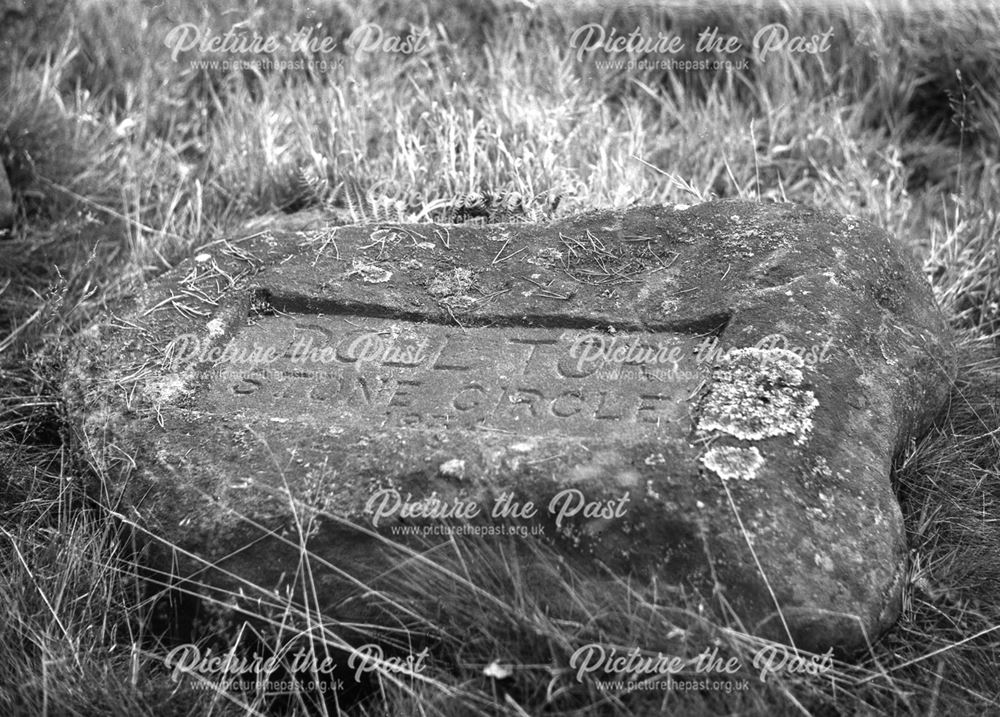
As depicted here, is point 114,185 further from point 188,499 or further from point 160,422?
point 188,499

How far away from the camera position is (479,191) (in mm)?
3672

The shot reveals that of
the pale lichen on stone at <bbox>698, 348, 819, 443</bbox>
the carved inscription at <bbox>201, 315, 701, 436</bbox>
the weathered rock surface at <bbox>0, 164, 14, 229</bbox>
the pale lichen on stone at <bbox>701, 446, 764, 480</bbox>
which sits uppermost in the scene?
the pale lichen on stone at <bbox>698, 348, 819, 443</bbox>

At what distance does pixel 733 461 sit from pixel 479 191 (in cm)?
171

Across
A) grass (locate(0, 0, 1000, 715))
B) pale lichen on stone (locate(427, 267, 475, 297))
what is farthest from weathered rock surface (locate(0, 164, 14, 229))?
pale lichen on stone (locate(427, 267, 475, 297))

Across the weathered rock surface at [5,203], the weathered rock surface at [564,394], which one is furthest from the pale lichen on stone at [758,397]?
the weathered rock surface at [5,203]

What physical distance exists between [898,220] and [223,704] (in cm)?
312

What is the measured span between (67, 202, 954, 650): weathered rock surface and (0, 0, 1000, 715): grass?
0.48 ft

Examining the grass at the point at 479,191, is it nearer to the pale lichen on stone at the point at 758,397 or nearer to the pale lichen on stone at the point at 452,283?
the pale lichen on stone at the point at 758,397

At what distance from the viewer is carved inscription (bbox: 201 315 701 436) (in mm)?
2496

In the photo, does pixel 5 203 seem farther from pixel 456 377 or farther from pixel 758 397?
pixel 758 397

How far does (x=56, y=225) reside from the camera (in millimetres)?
3932

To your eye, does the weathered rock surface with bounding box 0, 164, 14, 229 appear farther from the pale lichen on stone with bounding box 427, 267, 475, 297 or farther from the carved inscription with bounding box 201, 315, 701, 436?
the pale lichen on stone with bounding box 427, 267, 475, 297

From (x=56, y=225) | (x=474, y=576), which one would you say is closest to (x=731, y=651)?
(x=474, y=576)

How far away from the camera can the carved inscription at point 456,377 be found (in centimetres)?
250
